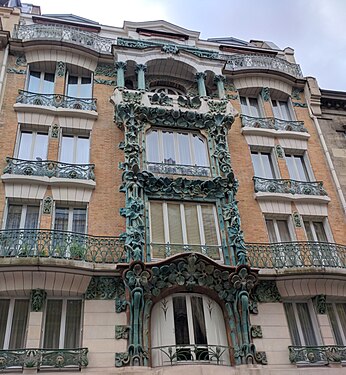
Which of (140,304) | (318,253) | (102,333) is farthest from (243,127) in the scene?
(102,333)

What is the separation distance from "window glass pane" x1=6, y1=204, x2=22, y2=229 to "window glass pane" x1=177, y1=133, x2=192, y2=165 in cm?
563

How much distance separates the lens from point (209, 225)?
1323 centimetres

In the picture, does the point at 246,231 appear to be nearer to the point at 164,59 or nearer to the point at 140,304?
the point at 140,304

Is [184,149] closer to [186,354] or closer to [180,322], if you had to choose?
[180,322]

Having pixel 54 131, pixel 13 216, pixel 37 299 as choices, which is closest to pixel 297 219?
pixel 37 299

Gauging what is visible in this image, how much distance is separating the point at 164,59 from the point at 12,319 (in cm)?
1132

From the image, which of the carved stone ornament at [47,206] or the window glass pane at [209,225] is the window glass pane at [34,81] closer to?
the carved stone ornament at [47,206]

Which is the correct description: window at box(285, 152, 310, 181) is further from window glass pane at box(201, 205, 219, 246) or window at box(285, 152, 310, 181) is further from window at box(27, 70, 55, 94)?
window at box(27, 70, 55, 94)

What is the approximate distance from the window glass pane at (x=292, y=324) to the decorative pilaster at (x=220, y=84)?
8.59 metres

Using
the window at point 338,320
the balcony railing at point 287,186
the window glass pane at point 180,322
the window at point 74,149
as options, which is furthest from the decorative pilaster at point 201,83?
the window at point 338,320

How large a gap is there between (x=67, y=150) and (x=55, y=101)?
207 cm

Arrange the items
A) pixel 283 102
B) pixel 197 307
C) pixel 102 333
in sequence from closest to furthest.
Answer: pixel 102 333 < pixel 197 307 < pixel 283 102

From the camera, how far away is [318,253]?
1333 cm

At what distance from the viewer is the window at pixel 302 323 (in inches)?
482
